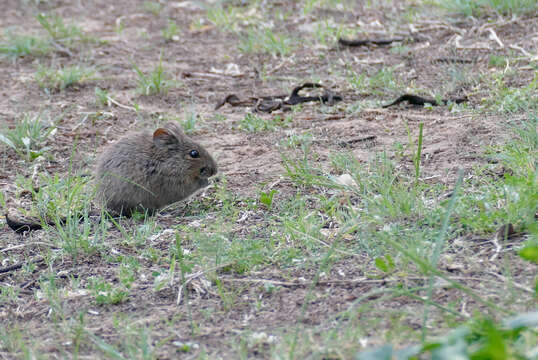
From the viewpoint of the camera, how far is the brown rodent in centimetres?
471

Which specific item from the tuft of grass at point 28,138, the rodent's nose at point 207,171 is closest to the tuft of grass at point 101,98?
the tuft of grass at point 28,138

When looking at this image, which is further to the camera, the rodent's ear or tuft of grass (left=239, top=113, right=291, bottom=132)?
tuft of grass (left=239, top=113, right=291, bottom=132)

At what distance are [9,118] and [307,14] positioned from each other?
4325 millimetres

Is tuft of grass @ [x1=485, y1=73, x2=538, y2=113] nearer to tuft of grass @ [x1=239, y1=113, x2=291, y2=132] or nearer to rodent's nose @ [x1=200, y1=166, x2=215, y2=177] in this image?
tuft of grass @ [x1=239, y1=113, x2=291, y2=132]

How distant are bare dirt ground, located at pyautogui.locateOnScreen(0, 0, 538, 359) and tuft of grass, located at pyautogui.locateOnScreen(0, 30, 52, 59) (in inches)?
3.8

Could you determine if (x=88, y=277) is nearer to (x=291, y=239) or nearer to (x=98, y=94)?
(x=291, y=239)

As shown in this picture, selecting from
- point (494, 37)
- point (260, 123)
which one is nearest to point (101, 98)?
point (260, 123)

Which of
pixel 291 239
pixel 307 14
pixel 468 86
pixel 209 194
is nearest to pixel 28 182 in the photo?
pixel 209 194

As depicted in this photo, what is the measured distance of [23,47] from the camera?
8367 mm

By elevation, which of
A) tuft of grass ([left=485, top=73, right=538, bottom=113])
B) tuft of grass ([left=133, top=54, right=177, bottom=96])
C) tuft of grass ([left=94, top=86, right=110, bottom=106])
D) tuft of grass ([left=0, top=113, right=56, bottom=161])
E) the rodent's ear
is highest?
tuft of grass ([left=485, top=73, right=538, bottom=113])

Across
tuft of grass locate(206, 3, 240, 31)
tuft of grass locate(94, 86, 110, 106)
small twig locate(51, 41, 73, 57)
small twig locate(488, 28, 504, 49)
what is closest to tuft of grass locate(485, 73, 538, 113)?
small twig locate(488, 28, 504, 49)

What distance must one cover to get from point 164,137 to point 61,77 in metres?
2.82

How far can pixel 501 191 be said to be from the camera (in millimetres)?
3607

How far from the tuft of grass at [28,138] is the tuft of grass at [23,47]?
258 centimetres
